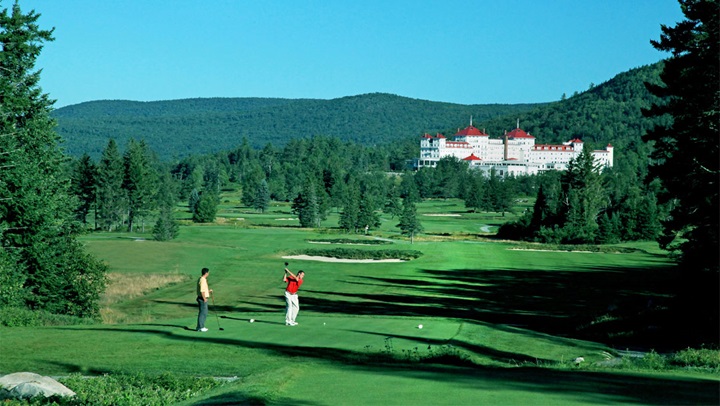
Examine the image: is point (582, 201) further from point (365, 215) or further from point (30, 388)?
point (30, 388)

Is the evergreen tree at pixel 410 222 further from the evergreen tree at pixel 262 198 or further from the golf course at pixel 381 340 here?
the evergreen tree at pixel 262 198

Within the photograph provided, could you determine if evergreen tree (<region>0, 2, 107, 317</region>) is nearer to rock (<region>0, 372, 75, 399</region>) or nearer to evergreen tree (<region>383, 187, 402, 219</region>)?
rock (<region>0, 372, 75, 399</region>)

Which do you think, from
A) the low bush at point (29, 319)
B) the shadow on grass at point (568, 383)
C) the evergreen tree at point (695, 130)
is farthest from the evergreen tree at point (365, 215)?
the shadow on grass at point (568, 383)

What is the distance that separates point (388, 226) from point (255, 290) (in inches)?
3409

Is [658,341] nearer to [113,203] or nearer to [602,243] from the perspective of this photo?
[602,243]

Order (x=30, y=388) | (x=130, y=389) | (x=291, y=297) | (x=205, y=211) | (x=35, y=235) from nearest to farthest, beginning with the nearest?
1. (x=30, y=388)
2. (x=130, y=389)
3. (x=291, y=297)
4. (x=35, y=235)
5. (x=205, y=211)

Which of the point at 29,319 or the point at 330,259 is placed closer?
the point at 29,319

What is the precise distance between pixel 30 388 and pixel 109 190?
10272cm

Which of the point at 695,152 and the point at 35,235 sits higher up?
the point at 695,152

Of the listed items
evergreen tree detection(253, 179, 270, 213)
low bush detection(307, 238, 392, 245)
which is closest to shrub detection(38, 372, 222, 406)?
low bush detection(307, 238, 392, 245)

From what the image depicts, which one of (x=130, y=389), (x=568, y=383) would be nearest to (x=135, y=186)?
(x=130, y=389)

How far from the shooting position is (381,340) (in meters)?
21.2

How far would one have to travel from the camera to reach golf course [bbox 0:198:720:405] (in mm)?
12453

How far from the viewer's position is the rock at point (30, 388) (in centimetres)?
1448
